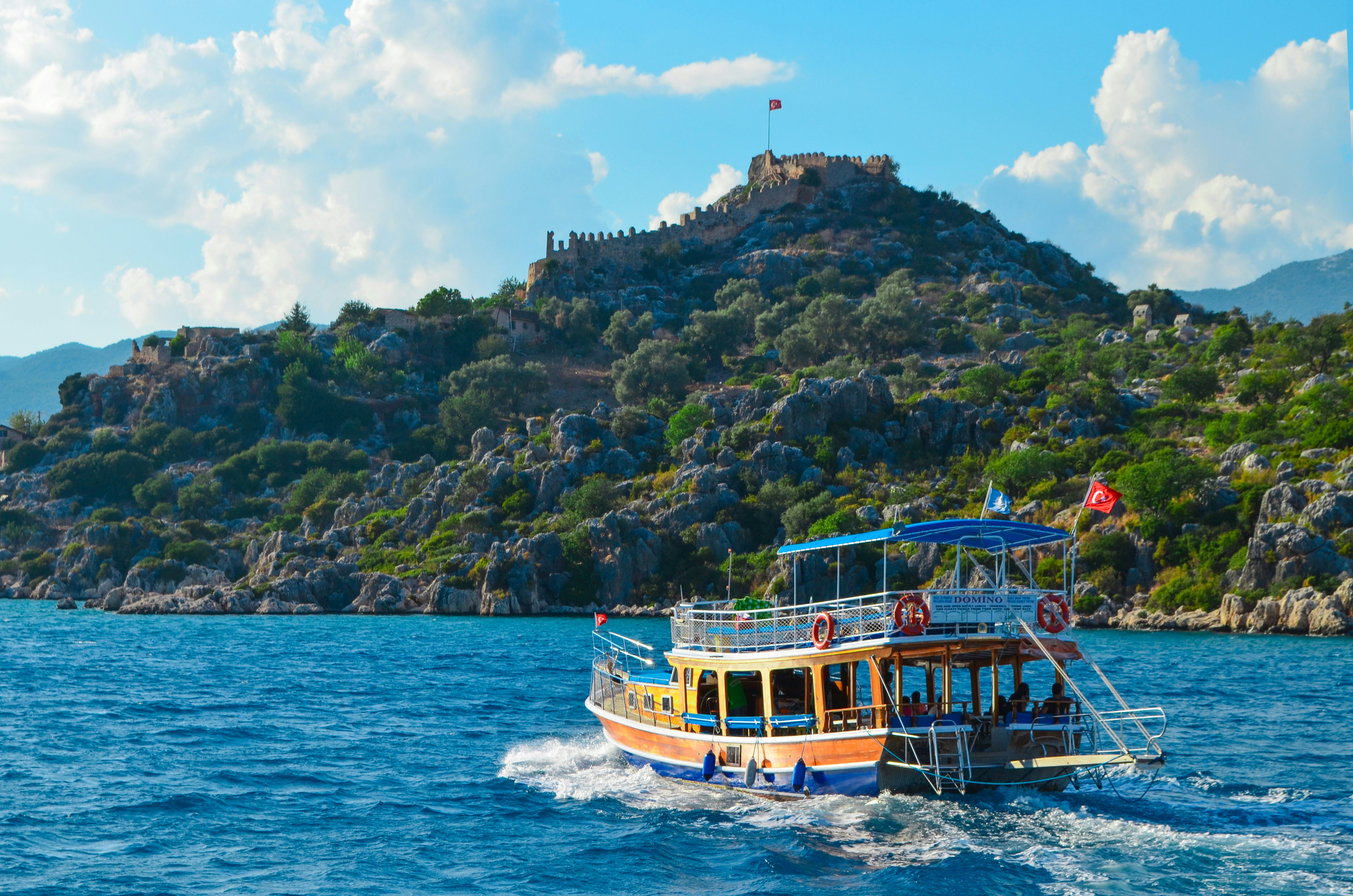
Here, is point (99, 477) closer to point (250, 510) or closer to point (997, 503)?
point (250, 510)

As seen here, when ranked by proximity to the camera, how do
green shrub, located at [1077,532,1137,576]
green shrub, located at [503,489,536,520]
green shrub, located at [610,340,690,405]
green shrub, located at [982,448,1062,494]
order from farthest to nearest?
1. green shrub, located at [610,340,690,405]
2. green shrub, located at [503,489,536,520]
3. green shrub, located at [982,448,1062,494]
4. green shrub, located at [1077,532,1137,576]

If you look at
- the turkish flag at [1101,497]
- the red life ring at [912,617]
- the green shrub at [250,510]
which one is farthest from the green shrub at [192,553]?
the turkish flag at [1101,497]

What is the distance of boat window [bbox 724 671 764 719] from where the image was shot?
27.7 metres

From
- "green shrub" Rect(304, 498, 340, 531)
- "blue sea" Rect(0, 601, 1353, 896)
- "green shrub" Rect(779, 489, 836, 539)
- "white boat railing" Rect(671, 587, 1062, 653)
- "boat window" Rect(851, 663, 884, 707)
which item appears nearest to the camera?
"blue sea" Rect(0, 601, 1353, 896)

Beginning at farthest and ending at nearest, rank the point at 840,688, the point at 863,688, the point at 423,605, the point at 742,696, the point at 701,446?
1. the point at 701,446
2. the point at 423,605
3. the point at 863,688
4. the point at 742,696
5. the point at 840,688

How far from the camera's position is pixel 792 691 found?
2758 cm

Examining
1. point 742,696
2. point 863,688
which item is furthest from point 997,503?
point 863,688

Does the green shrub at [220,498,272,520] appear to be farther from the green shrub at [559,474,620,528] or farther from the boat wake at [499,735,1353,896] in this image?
the boat wake at [499,735,1353,896]

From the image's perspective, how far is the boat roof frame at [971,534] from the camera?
969 inches

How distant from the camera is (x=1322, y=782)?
27438 millimetres

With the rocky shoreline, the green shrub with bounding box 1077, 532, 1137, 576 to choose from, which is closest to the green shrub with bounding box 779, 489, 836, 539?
the rocky shoreline

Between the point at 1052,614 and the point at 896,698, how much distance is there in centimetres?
373

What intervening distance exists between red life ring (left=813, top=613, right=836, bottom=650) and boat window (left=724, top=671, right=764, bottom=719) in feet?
9.46

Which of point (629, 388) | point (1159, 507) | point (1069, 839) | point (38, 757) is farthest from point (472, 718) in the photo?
point (629, 388)
